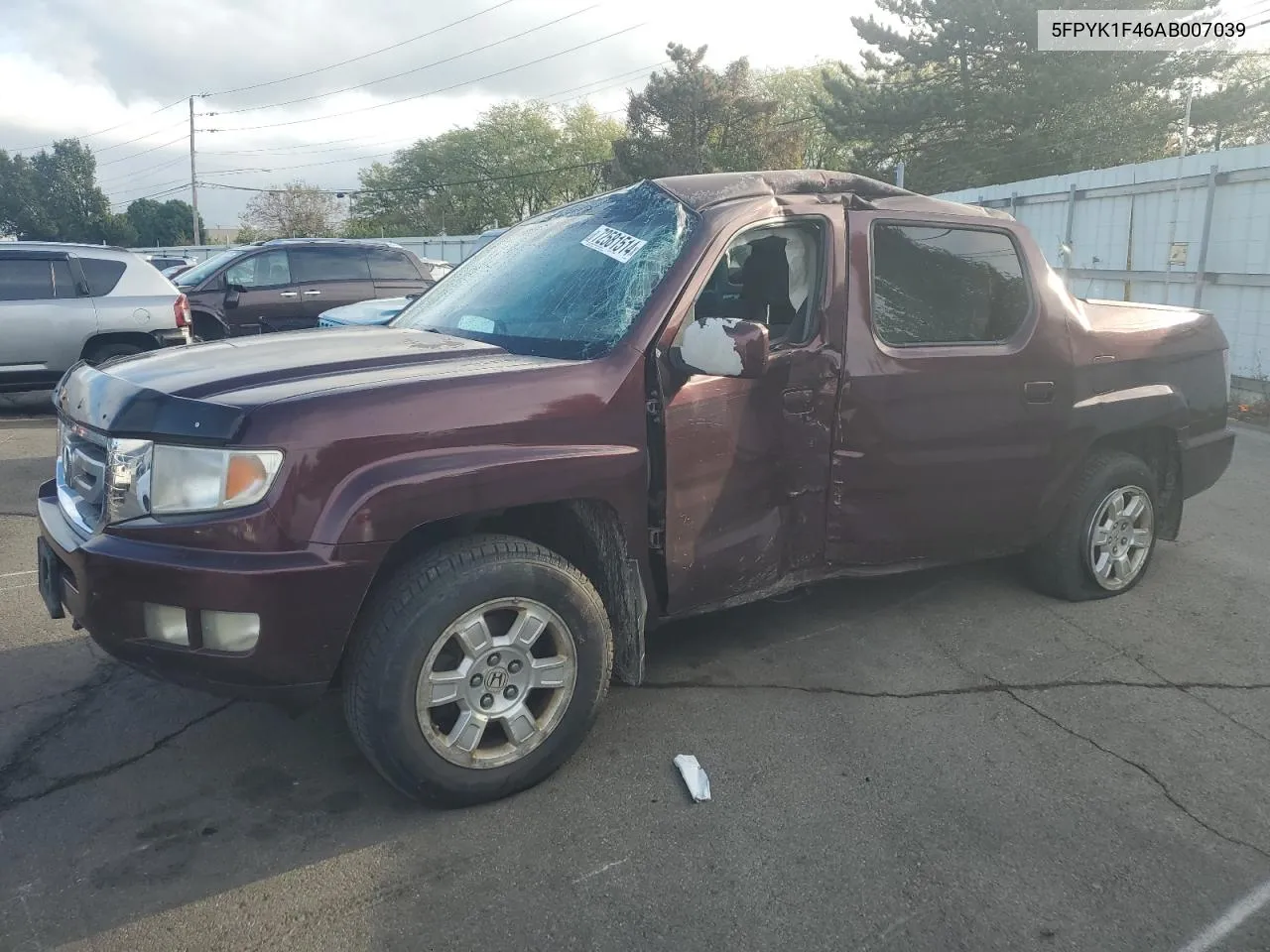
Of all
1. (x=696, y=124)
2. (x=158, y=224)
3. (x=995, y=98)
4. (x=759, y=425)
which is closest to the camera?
(x=759, y=425)

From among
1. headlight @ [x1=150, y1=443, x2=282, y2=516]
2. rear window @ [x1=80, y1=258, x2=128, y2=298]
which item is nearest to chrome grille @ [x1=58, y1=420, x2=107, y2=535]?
headlight @ [x1=150, y1=443, x2=282, y2=516]

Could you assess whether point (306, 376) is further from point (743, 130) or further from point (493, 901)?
point (743, 130)

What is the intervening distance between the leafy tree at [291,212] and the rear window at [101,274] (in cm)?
6200

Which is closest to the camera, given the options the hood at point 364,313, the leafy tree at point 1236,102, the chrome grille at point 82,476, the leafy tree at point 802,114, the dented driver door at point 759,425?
the chrome grille at point 82,476

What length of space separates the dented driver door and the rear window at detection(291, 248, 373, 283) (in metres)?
10.2

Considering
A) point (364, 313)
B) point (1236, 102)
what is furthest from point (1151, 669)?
point (1236, 102)

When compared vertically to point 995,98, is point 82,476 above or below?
below

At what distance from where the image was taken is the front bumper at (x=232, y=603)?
8.37ft

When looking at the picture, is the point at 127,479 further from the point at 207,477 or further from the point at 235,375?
the point at 235,375

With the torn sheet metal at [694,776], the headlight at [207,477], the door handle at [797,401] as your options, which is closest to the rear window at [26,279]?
the headlight at [207,477]

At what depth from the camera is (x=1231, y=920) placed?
8.11ft

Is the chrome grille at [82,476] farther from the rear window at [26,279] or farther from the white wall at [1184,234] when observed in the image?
the white wall at [1184,234]

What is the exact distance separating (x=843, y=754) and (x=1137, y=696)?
1.33 m

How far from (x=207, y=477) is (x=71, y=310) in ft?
27.5
